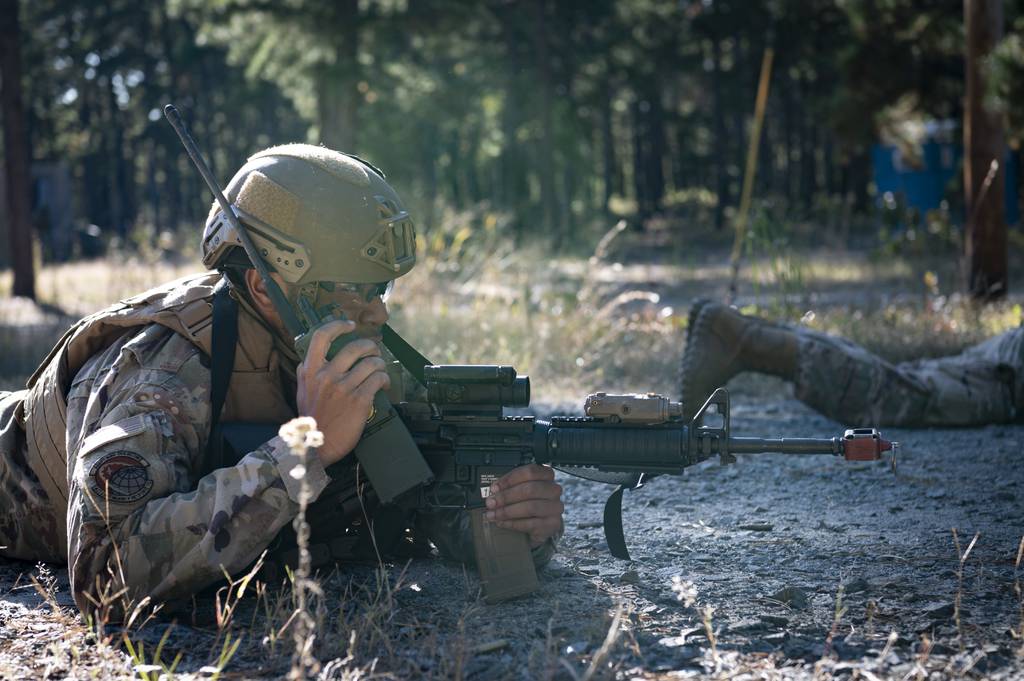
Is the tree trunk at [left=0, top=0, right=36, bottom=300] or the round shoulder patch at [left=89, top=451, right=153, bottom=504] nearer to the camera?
the round shoulder patch at [left=89, top=451, right=153, bottom=504]

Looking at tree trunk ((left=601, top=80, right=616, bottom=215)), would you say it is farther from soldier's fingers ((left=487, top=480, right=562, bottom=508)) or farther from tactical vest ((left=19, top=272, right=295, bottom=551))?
soldier's fingers ((left=487, top=480, right=562, bottom=508))

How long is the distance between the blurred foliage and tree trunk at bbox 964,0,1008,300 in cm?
41

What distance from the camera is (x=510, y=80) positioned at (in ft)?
97.7

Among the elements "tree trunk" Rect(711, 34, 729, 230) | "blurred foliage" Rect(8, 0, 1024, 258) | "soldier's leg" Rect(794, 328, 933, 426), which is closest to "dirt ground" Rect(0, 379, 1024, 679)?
"soldier's leg" Rect(794, 328, 933, 426)

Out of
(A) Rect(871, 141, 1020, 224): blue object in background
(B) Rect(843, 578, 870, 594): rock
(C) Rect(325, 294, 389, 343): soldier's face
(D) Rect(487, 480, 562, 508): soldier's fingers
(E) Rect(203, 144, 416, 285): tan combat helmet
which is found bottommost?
(B) Rect(843, 578, 870, 594): rock

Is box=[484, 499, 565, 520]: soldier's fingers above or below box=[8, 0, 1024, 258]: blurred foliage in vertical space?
below

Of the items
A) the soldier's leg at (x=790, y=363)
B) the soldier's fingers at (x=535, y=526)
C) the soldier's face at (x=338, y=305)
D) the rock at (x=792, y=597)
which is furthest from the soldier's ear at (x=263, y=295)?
the soldier's leg at (x=790, y=363)

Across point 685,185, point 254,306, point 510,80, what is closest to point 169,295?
point 254,306

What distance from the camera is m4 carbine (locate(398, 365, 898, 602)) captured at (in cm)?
315

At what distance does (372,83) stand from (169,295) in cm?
1725

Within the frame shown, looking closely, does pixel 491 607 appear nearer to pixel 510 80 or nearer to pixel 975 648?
pixel 975 648

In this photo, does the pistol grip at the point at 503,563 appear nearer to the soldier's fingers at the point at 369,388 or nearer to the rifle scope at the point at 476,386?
the rifle scope at the point at 476,386

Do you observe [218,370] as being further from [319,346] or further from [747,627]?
[747,627]

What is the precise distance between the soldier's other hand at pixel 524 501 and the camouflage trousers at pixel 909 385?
9.08 ft
